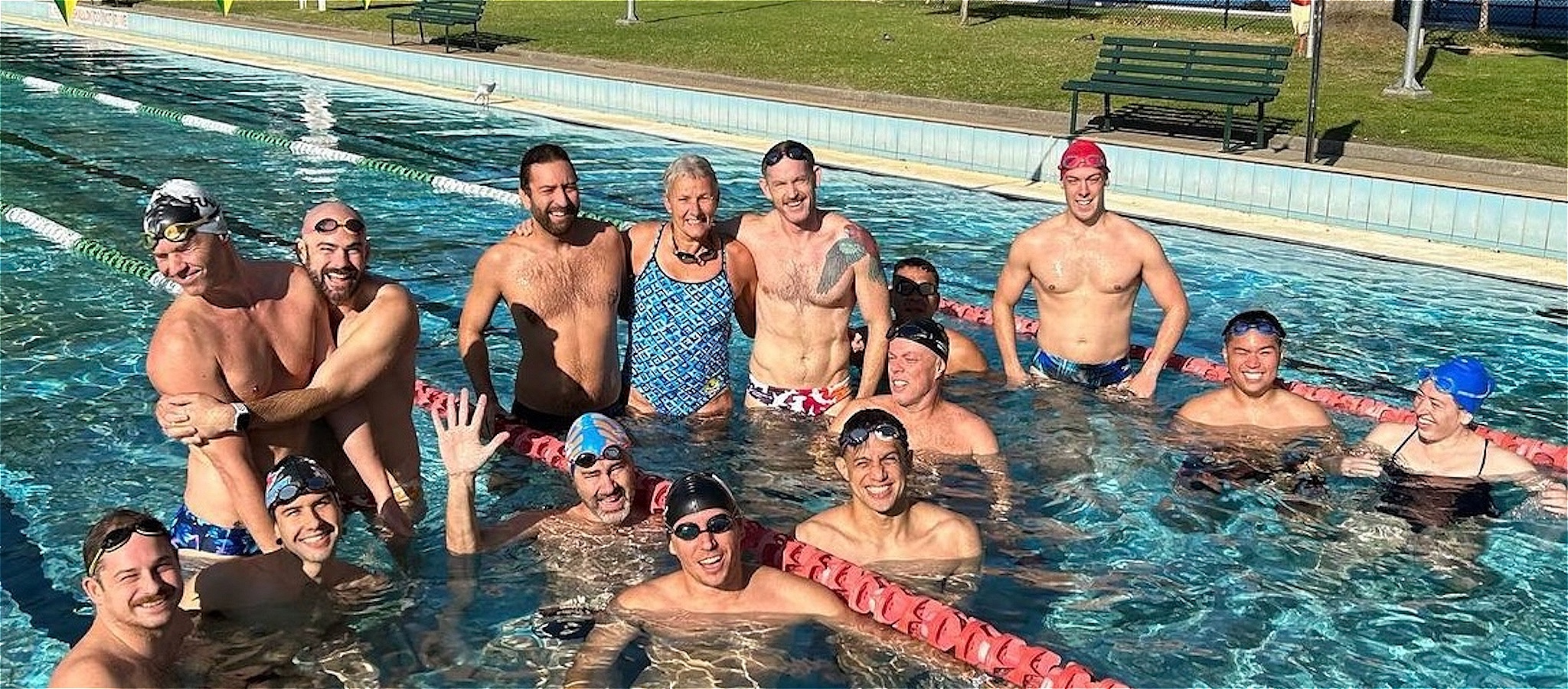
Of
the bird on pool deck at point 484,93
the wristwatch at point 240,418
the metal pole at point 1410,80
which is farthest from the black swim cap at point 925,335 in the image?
the bird on pool deck at point 484,93

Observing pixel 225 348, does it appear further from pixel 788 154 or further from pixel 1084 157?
pixel 1084 157

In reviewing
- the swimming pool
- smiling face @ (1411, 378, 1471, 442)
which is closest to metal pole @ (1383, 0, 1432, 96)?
the swimming pool

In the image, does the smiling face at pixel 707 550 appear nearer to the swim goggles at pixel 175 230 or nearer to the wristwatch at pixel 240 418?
the wristwatch at pixel 240 418

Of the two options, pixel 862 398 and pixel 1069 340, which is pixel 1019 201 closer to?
pixel 1069 340

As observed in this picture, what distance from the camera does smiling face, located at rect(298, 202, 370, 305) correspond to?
4.33m

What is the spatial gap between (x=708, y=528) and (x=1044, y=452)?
2658 mm

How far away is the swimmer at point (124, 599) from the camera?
367 centimetres

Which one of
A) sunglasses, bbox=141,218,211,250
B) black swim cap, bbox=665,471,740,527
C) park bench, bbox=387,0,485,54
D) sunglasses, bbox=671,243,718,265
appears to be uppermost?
park bench, bbox=387,0,485,54

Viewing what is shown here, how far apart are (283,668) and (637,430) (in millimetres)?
2098

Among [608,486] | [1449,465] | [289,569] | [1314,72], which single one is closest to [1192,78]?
[1314,72]

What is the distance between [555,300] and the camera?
224 inches

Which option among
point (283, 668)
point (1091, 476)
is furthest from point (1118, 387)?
point (283, 668)

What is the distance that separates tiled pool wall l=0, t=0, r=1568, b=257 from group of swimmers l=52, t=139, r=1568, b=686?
199 inches

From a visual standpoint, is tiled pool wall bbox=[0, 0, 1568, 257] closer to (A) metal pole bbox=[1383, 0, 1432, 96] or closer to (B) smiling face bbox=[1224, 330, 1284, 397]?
(A) metal pole bbox=[1383, 0, 1432, 96]
